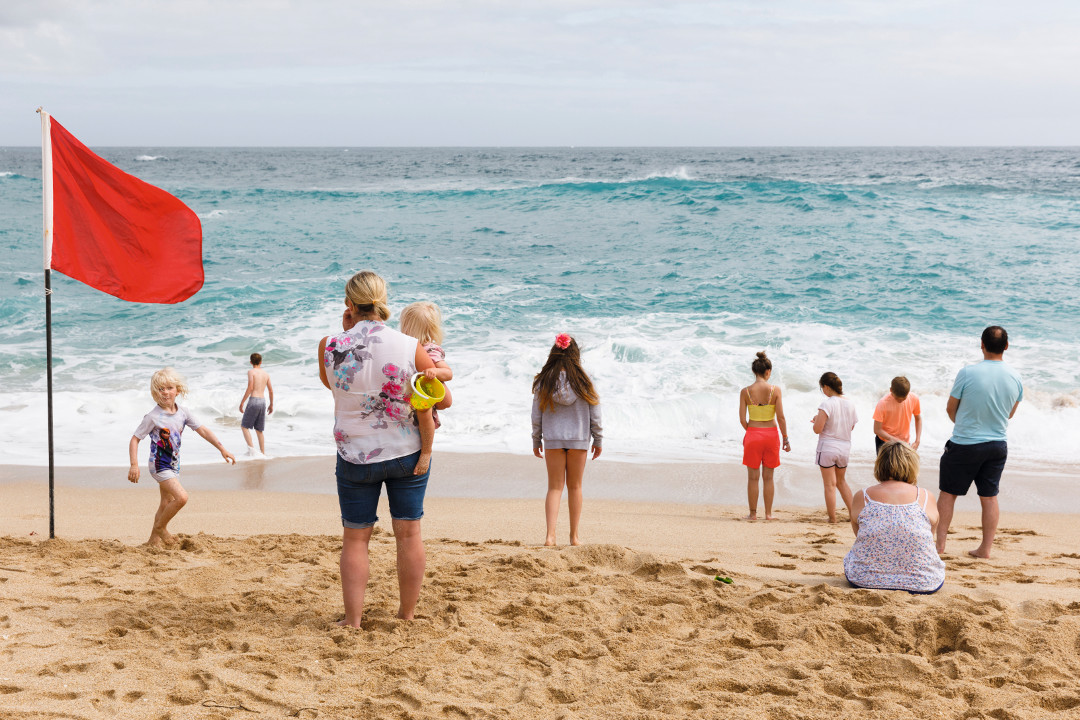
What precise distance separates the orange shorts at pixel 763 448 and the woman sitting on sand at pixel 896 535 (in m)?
2.40

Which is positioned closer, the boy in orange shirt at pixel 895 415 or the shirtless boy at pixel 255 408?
the boy in orange shirt at pixel 895 415

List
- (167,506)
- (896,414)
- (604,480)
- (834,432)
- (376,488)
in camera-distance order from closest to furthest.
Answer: (376,488) < (167,506) < (896,414) < (834,432) < (604,480)

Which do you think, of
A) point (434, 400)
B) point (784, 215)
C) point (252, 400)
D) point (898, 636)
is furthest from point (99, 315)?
point (784, 215)

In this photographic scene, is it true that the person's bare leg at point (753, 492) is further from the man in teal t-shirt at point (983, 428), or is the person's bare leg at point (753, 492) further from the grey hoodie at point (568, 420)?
the grey hoodie at point (568, 420)

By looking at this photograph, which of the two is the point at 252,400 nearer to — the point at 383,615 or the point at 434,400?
the point at 383,615

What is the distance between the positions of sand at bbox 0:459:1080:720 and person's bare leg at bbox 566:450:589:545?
35cm

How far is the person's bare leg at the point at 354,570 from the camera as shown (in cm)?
376

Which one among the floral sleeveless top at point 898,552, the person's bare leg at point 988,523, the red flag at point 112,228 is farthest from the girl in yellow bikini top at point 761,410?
the red flag at point 112,228

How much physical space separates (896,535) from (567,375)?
7.44ft

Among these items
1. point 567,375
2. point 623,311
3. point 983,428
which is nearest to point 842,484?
point 983,428

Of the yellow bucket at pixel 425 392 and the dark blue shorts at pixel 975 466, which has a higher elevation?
the yellow bucket at pixel 425 392

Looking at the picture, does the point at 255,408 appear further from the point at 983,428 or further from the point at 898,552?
the point at 983,428

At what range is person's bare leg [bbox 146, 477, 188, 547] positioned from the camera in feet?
17.6

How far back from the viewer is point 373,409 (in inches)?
139
